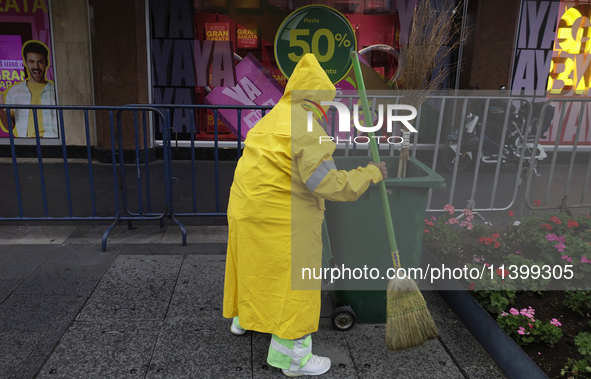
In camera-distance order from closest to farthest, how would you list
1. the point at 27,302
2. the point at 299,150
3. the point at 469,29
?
the point at 299,150 → the point at 27,302 → the point at 469,29

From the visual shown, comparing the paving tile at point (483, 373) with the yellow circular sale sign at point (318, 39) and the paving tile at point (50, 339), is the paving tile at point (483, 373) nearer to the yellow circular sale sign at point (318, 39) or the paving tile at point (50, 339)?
the paving tile at point (50, 339)

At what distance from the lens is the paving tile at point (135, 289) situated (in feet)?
10.5

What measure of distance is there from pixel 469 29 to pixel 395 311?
22.2 feet

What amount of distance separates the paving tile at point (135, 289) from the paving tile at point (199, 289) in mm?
69

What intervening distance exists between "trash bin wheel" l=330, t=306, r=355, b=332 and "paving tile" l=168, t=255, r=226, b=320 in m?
0.81

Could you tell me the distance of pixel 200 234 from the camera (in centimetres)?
475

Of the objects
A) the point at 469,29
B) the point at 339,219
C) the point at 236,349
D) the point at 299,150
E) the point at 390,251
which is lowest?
the point at 236,349

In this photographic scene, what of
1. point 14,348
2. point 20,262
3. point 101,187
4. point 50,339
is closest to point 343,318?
point 50,339

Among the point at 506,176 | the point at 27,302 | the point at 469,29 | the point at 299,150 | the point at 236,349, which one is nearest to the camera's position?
the point at 299,150

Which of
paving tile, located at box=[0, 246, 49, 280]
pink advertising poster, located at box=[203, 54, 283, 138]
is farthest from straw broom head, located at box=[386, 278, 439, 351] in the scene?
pink advertising poster, located at box=[203, 54, 283, 138]

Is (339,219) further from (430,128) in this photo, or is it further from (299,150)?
(430,128)

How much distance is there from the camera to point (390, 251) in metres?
2.96

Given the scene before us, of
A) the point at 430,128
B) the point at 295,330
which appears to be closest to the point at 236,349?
the point at 295,330

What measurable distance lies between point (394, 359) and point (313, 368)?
52 cm
